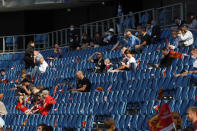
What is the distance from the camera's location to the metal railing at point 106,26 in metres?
14.7

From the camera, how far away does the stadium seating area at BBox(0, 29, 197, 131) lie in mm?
8820

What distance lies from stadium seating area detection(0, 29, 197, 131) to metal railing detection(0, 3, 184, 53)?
107cm

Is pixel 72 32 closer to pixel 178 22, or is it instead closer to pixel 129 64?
pixel 178 22

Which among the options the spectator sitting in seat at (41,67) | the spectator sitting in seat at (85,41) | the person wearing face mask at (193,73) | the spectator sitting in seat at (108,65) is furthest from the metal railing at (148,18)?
the person wearing face mask at (193,73)

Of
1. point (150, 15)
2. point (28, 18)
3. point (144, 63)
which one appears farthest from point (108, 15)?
point (144, 63)

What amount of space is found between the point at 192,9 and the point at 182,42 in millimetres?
5632

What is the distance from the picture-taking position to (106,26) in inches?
728

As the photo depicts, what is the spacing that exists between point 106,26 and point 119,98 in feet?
27.7

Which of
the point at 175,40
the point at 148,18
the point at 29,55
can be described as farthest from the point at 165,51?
the point at 29,55

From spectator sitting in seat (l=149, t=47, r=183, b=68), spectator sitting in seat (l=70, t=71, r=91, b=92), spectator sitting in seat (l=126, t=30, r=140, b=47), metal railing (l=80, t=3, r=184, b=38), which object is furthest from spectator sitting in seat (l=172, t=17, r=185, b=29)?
spectator sitting in seat (l=70, t=71, r=91, b=92)

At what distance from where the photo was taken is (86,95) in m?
11.1

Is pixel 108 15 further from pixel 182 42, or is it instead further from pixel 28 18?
pixel 182 42

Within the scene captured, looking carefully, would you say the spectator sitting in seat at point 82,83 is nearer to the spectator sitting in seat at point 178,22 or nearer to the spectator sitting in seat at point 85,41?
the spectator sitting in seat at point 178,22

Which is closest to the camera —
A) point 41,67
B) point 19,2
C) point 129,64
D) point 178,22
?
point 129,64
